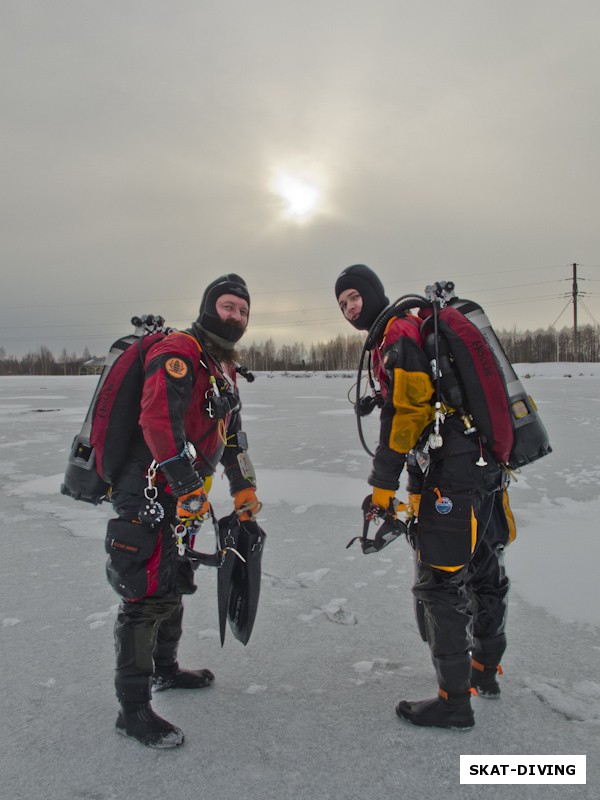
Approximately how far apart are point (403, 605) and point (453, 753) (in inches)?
52.6

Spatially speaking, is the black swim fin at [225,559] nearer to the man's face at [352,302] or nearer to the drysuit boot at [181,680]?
the drysuit boot at [181,680]

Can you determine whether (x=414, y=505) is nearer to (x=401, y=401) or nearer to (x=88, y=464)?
(x=401, y=401)

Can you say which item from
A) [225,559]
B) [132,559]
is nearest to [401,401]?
[225,559]

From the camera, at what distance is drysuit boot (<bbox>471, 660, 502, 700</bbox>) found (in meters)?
2.59

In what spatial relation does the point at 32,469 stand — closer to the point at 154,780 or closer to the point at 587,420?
the point at 154,780

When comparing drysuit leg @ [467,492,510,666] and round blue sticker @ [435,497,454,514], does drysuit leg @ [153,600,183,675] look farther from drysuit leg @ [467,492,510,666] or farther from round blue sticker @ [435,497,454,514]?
drysuit leg @ [467,492,510,666]

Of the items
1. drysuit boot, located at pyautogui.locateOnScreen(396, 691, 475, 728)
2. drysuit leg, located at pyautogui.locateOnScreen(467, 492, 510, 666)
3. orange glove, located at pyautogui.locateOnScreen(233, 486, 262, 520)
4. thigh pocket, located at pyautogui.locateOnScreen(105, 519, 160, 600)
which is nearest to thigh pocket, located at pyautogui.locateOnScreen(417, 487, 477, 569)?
drysuit leg, located at pyautogui.locateOnScreen(467, 492, 510, 666)

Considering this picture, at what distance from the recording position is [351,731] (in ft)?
7.66

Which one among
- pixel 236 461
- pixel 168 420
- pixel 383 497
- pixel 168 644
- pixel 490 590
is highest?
pixel 168 420

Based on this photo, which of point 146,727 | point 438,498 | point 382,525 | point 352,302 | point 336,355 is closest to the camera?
point 146,727

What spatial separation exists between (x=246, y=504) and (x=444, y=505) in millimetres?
1023

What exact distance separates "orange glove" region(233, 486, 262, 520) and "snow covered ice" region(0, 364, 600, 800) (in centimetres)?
81

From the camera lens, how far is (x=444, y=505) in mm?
2387

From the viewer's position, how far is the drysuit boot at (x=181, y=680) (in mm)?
2703
